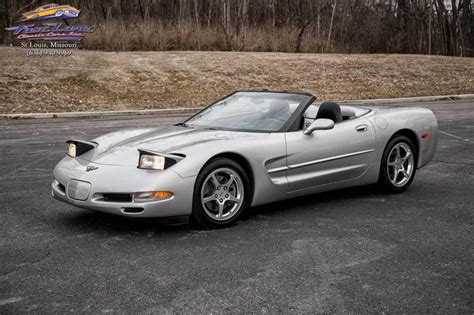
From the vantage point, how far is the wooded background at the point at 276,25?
27.2 metres

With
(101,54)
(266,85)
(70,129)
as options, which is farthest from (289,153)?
(101,54)

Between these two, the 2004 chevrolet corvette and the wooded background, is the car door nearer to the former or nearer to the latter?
the 2004 chevrolet corvette

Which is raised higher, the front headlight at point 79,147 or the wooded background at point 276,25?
the wooded background at point 276,25

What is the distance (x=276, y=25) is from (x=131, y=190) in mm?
28779

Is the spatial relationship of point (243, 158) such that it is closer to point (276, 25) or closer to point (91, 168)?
point (91, 168)

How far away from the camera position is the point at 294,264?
4.42 m

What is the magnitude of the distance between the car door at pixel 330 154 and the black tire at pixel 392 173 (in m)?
0.25

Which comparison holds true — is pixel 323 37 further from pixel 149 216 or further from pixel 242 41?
pixel 149 216

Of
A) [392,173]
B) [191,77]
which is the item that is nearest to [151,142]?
[392,173]

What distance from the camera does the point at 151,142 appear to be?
559 centimetres

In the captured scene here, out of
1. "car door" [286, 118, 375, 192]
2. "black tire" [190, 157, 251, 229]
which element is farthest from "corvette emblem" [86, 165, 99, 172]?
"car door" [286, 118, 375, 192]

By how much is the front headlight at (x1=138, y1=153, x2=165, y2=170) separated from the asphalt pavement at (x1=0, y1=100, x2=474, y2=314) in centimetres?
48

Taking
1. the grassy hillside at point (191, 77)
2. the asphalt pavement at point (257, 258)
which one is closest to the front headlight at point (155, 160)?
the asphalt pavement at point (257, 258)

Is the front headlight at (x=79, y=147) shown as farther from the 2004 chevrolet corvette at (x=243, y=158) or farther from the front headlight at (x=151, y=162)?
the front headlight at (x=151, y=162)
